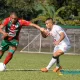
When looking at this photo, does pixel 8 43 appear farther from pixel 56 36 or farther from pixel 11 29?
pixel 56 36

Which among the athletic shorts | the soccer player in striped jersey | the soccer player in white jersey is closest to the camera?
the soccer player in white jersey

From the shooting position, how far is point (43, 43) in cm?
3425

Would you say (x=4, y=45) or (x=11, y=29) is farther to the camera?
(x=4, y=45)

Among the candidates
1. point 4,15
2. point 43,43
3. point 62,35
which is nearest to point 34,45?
point 43,43

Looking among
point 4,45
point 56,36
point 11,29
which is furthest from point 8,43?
point 56,36

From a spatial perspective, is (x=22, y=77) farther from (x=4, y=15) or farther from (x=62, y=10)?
(x=4, y=15)

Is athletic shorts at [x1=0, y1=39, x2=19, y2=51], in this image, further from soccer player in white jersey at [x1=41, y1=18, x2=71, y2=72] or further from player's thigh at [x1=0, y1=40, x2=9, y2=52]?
soccer player in white jersey at [x1=41, y1=18, x2=71, y2=72]

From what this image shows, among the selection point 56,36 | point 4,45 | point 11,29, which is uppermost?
point 11,29

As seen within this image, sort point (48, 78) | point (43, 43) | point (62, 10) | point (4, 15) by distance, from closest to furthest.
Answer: point (48, 78), point (43, 43), point (62, 10), point (4, 15)

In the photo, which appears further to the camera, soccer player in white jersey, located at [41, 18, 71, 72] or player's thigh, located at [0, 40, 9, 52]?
player's thigh, located at [0, 40, 9, 52]

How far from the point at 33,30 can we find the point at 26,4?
14421 millimetres

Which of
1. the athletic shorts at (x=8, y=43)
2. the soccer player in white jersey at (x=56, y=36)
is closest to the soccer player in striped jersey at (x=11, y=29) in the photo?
the athletic shorts at (x=8, y=43)

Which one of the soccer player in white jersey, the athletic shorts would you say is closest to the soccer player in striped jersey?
the athletic shorts

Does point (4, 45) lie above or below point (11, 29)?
below
